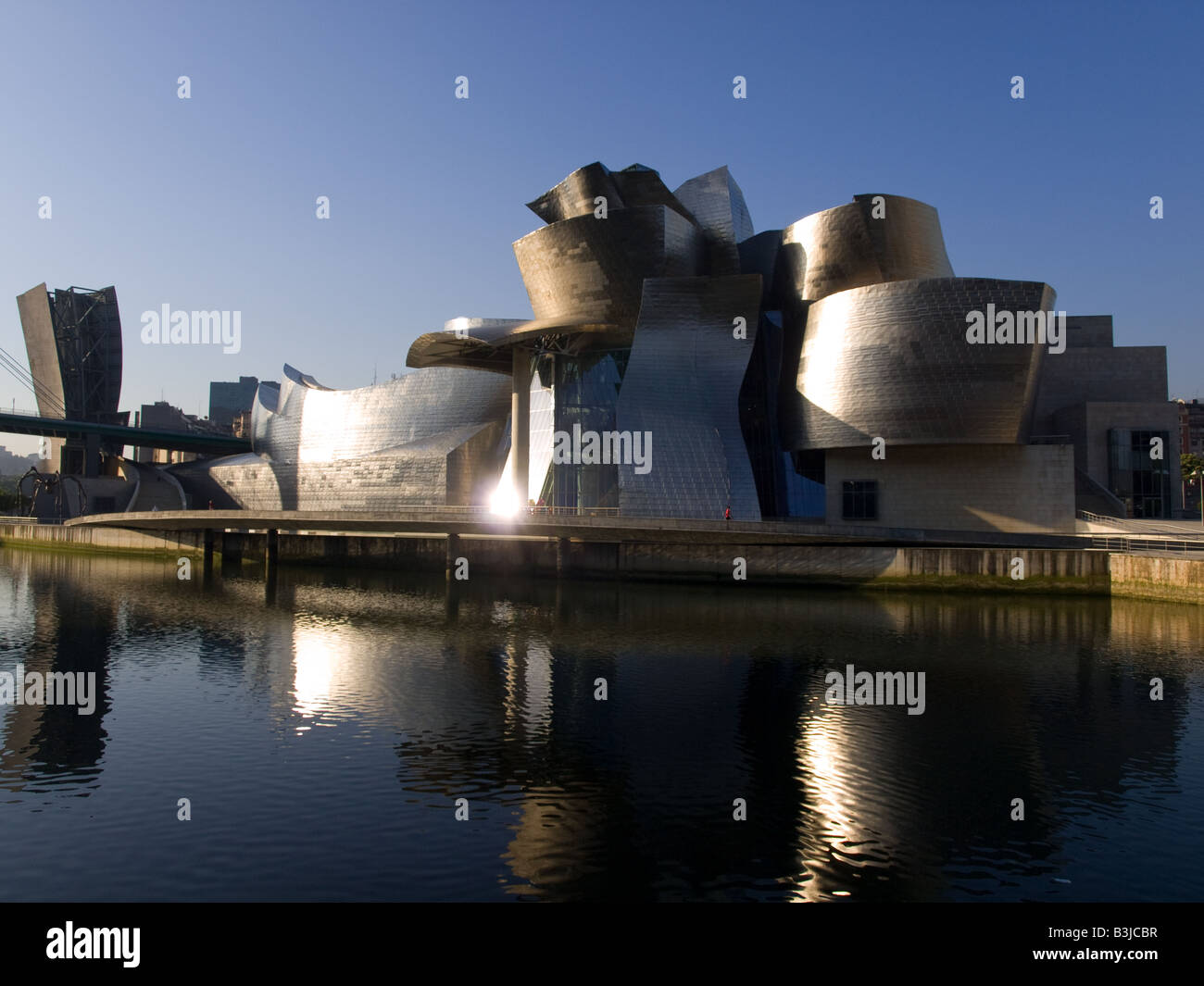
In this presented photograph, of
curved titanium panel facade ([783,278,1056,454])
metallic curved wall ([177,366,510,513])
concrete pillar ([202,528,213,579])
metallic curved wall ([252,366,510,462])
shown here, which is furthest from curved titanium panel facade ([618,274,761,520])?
concrete pillar ([202,528,213,579])

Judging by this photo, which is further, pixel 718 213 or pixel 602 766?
pixel 718 213

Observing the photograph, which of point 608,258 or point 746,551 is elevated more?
point 608,258

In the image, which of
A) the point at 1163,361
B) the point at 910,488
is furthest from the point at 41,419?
the point at 1163,361

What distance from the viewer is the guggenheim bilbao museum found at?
3541cm

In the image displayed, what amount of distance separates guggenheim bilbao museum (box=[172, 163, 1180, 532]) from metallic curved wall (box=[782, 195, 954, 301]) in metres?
0.10

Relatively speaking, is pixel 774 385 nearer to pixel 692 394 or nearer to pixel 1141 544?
pixel 692 394

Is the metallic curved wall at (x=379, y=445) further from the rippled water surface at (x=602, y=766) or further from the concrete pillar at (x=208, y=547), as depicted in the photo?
the rippled water surface at (x=602, y=766)

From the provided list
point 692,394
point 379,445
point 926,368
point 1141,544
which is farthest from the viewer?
point 379,445

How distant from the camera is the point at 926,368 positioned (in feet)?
115

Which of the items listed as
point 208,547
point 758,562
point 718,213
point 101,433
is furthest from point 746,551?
point 101,433

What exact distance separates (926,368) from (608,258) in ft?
50.4

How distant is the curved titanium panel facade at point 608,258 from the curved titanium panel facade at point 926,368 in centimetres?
801

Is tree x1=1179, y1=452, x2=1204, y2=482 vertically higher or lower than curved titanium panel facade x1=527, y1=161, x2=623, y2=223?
lower

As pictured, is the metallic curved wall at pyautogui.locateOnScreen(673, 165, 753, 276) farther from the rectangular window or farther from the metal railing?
the metal railing
